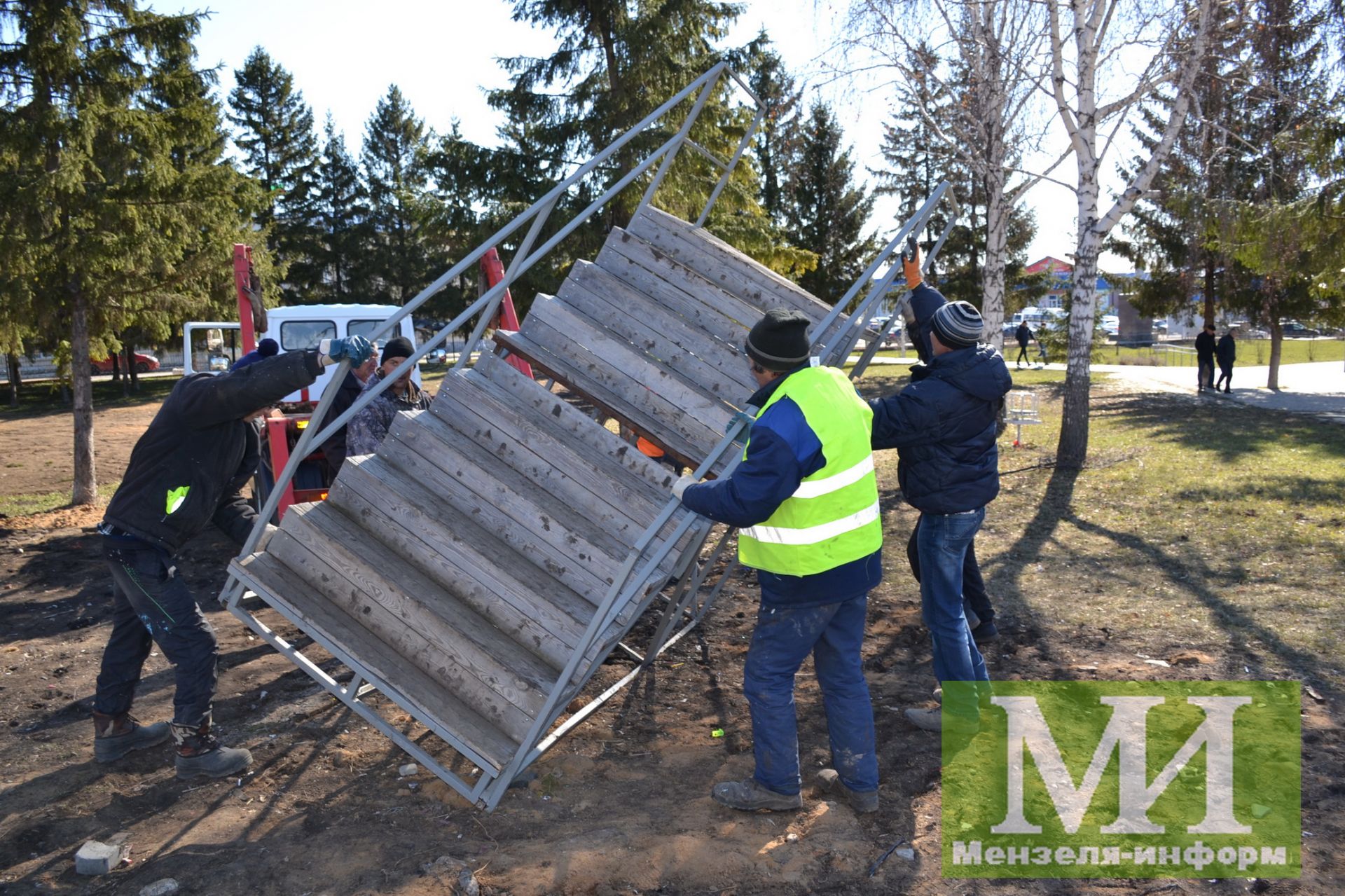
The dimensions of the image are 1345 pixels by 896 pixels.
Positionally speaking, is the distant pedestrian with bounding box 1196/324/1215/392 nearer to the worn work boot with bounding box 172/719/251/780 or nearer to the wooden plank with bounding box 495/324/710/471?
the wooden plank with bounding box 495/324/710/471

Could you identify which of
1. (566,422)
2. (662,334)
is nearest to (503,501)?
(566,422)

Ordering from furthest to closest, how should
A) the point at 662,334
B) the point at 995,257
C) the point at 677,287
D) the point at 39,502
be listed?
the point at 995,257 → the point at 39,502 → the point at 677,287 → the point at 662,334

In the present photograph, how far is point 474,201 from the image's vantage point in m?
13.5

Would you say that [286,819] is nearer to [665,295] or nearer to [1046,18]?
[665,295]

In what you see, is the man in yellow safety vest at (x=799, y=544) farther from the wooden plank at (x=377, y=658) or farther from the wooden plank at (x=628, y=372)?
the wooden plank at (x=377, y=658)

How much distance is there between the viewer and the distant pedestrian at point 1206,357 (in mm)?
19219

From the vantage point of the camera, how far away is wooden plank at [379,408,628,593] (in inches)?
153

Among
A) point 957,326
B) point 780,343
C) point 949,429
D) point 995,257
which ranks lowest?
point 949,429

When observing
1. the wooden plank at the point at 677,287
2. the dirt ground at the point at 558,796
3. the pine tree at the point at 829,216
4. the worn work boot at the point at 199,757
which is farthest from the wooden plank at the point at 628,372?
the pine tree at the point at 829,216

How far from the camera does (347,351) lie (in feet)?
12.1

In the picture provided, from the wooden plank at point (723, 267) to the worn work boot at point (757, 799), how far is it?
244cm

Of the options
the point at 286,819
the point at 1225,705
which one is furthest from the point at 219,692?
the point at 1225,705

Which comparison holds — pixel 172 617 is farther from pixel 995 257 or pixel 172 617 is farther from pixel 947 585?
pixel 995 257

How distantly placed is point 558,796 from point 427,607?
0.98m
